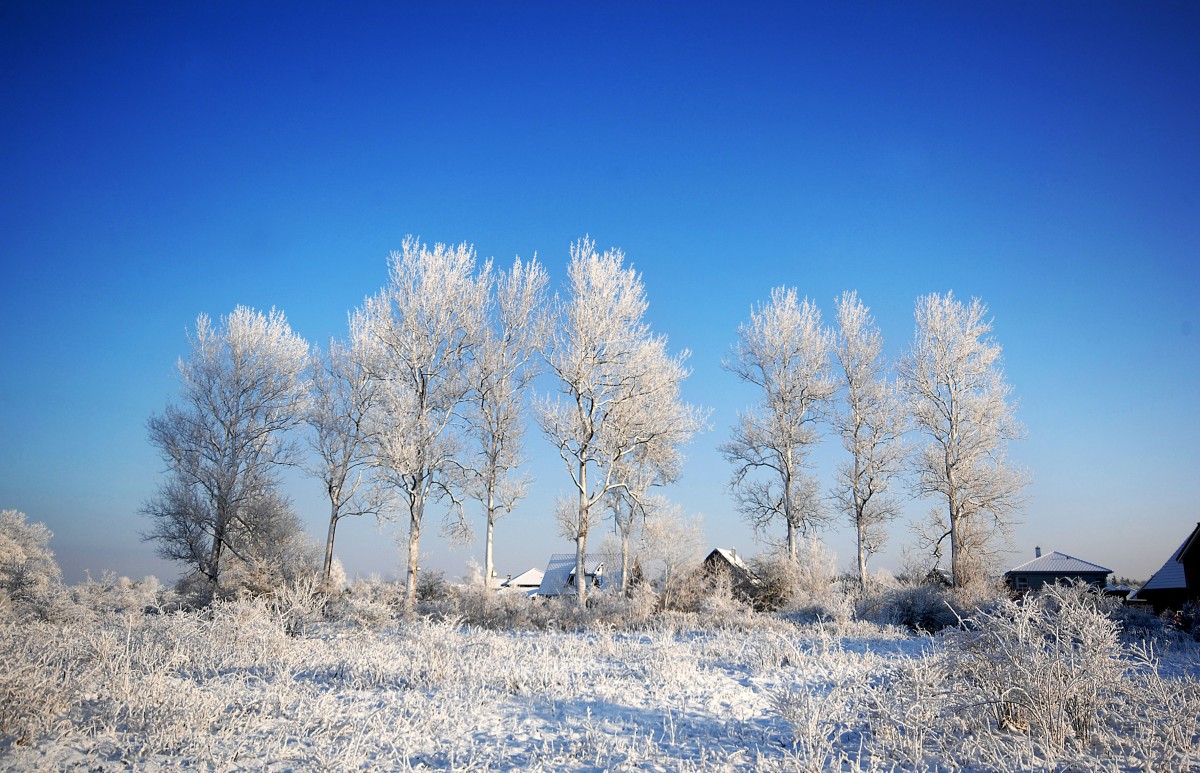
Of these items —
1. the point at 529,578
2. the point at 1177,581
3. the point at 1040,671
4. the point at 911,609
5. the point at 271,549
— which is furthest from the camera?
the point at 529,578

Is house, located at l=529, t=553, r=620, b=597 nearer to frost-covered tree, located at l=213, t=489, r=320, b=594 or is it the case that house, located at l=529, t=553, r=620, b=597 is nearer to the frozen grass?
frost-covered tree, located at l=213, t=489, r=320, b=594

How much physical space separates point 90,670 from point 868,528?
22767 millimetres

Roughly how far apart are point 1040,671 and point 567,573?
39323 mm

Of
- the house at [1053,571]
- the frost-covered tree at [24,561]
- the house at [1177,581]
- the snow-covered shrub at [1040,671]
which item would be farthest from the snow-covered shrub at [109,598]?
the house at [1053,571]

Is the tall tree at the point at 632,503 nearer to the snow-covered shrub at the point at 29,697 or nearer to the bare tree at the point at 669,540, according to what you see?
the bare tree at the point at 669,540

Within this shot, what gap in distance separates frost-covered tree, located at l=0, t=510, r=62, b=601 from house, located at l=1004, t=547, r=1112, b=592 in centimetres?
4547

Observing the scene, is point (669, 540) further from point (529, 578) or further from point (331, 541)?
point (529, 578)

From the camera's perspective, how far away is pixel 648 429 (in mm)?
18859

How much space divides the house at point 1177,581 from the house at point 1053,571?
9794 millimetres

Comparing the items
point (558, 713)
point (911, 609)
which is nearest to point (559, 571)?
point (911, 609)

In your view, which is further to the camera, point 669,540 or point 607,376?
point 669,540

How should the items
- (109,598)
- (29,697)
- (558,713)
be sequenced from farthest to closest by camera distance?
(109,598), (558,713), (29,697)

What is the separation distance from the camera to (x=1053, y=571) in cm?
3850

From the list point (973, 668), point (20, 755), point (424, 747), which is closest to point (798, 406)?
point (973, 668)
